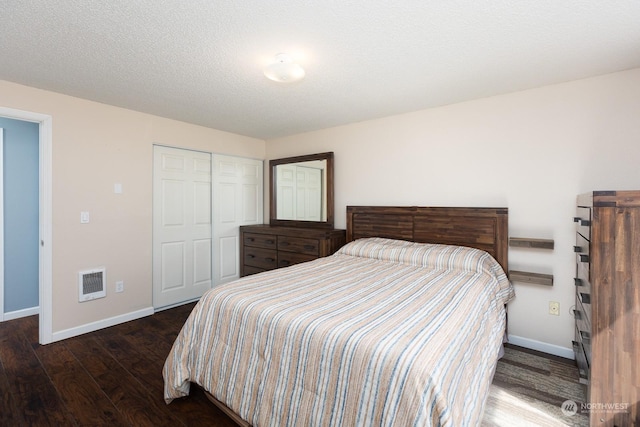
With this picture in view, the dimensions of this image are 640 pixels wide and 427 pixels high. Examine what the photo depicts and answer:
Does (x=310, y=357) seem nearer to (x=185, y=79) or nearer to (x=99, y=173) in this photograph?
(x=185, y=79)

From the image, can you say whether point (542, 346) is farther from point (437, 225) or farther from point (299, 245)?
point (299, 245)

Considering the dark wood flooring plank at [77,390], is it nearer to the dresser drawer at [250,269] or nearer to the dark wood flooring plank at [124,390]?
the dark wood flooring plank at [124,390]

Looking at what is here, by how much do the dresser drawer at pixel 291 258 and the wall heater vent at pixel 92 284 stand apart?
1.81 m

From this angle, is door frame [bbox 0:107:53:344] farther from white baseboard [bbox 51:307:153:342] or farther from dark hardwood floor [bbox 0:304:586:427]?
→ dark hardwood floor [bbox 0:304:586:427]

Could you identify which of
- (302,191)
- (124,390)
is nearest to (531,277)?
(302,191)

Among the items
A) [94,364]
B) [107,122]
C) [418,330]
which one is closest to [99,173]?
[107,122]

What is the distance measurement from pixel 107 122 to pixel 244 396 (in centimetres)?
→ 289

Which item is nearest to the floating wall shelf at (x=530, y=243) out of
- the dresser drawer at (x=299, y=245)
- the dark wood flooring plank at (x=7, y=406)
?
the dresser drawer at (x=299, y=245)

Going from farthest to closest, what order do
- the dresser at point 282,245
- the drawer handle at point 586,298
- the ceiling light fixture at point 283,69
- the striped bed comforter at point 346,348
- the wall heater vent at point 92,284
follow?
the dresser at point 282,245
the wall heater vent at point 92,284
the ceiling light fixture at point 283,69
the drawer handle at point 586,298
the striped bed comforter at point 346,348

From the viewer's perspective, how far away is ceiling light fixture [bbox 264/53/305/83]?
1.88 m

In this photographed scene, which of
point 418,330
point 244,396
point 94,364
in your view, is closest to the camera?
point 418,330

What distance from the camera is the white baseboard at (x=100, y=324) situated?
2623 millimetres

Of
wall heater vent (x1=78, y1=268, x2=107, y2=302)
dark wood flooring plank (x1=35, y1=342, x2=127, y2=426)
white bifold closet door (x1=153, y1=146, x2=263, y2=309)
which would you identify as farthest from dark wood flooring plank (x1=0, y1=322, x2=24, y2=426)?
white bifold closet door (x1=153, y1=146, x2=263, y2=309)

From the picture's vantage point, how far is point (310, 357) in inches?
48.8
